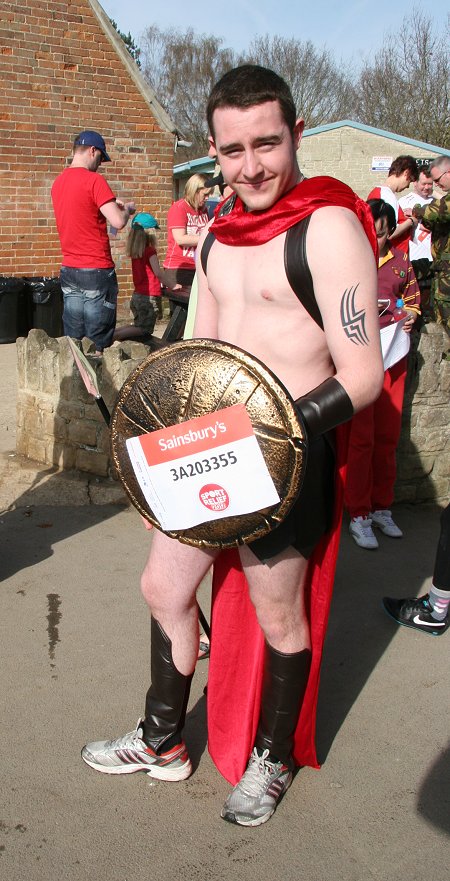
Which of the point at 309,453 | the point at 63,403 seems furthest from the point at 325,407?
the point at 63,403

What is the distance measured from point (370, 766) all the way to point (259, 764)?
44 centimetres

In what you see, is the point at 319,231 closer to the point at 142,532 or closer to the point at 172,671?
the point at 172,671

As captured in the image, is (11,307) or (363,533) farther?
(11,307)

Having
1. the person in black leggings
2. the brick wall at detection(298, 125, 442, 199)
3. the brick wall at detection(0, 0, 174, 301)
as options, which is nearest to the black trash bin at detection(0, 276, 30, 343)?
the brick wall at detection(0, 0, 174, 301)

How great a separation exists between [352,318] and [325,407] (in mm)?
232

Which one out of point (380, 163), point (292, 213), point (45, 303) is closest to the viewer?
point (292, 213)

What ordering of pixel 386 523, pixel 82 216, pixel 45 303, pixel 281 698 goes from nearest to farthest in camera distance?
pixel 281 698, pixel 386 523, pixel 82 216, pixel 45 303

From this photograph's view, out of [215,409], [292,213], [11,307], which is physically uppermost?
[292,213]

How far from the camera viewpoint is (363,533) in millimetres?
4512

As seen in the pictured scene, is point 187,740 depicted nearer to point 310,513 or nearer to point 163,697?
point 163,697

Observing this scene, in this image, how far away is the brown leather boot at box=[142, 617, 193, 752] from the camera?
8.25ft

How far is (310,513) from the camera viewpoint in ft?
7.40

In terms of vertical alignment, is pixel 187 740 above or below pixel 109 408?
below

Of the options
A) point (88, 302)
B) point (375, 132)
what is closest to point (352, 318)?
point (88, 302)
